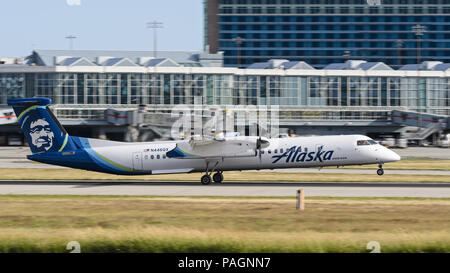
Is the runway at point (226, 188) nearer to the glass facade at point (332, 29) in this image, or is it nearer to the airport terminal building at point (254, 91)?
→ the airport terminal building at point (254, 91)

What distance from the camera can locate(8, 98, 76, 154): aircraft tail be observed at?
38.5 meters

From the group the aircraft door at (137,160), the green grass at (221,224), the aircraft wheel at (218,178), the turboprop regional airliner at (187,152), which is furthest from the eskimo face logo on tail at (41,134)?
the aircraft wheel at (218,178)

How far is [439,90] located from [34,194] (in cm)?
10419

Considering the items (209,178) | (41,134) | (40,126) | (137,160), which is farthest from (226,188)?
(40,126)

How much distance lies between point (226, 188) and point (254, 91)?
82244mm

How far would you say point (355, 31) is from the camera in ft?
568

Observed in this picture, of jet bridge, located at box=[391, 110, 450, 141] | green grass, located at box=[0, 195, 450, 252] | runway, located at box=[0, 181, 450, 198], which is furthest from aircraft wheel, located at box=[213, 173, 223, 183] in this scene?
jet bridge, located at box=[391, 110, 450, 141]

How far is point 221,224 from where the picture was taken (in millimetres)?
23312

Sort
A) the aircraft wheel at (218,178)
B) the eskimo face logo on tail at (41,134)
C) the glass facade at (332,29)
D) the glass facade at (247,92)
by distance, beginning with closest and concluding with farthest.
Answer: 1. the eskimo face logo on tail at (41,134)
2. the aircraft wheel at (218,178)
3. the glass facade at (247,92)
4. the glass facade at (332,29)

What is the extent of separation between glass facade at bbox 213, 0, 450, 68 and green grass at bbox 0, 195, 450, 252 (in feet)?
471

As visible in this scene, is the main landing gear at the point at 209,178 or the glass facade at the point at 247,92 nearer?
the main landing gear at the point at 209,178

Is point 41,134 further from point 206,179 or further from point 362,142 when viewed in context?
point 362,142

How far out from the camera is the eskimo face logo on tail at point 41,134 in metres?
38.8

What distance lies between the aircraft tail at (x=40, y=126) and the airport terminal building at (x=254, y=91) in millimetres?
61666
